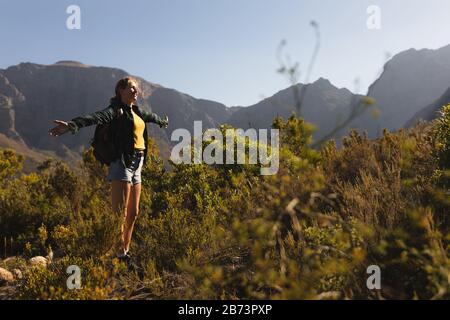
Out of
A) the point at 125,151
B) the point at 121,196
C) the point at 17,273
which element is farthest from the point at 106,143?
the point at 17,273

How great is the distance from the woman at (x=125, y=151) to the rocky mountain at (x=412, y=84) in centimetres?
15060

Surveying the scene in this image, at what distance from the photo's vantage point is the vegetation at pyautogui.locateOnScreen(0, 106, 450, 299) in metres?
2.08

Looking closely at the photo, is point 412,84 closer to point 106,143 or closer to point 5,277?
point 106,143

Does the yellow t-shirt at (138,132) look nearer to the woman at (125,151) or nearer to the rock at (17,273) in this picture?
the woman at (125,151)

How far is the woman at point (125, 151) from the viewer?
157 inches

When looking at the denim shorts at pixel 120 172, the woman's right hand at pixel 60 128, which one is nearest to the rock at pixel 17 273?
the denim shorts at pixel 120 172

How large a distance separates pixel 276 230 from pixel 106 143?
2319 mm

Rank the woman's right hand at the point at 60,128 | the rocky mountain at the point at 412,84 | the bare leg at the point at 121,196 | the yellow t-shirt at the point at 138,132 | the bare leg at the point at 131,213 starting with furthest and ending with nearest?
the rocky mountain at the point at 412,84 → the yellow t-shirt at the point at 138,132 → the bare leg at the point at 131,213 → the bare leg at the point at 121,196 → the woman's right hand at the point at 60,128

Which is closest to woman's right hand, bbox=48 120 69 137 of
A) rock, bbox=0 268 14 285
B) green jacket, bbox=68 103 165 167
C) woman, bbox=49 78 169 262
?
woman, bbox=49 78 169 262

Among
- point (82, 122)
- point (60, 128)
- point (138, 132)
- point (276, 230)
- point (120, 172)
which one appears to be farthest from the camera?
point (138, 132)

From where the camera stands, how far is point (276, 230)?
240 centimetres
